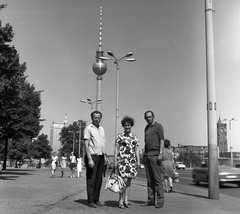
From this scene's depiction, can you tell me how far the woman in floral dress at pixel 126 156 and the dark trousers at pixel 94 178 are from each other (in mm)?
324

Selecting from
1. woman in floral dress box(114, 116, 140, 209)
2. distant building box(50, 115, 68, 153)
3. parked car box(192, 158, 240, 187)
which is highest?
distant building box(50, 115, 68, 153)

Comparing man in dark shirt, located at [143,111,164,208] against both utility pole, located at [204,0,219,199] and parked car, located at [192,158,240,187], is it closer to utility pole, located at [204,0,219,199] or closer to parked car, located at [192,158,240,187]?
utility pole, located at [204,0,219,199]

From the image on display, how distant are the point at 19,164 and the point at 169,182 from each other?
50.4m

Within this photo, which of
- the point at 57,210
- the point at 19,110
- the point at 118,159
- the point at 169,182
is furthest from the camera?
the point at 19,110

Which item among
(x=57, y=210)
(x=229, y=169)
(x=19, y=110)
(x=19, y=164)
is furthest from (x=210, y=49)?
(x=19, y=164)

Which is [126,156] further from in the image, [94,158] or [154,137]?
[154,137]

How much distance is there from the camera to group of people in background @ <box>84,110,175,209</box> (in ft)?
21.9

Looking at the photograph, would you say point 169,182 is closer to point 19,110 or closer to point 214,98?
point 214,98

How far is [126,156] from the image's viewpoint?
6758 millimetres

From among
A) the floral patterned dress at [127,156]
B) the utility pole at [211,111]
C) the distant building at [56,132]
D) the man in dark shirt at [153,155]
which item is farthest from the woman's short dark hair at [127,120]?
the distant building at [56,132]

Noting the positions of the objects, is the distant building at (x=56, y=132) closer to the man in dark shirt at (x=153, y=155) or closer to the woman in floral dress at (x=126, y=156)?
the man in dark shirt at (x=153, y=155)

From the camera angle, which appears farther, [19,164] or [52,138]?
[52,138]

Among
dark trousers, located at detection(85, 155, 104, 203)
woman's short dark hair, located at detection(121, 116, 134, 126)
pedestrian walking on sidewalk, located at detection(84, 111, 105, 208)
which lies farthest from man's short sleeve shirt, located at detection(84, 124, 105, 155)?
woman's short dark hair, located at detection(121, 116, 134, 126)

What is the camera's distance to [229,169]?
16.2 m
